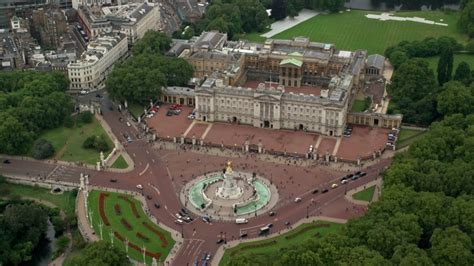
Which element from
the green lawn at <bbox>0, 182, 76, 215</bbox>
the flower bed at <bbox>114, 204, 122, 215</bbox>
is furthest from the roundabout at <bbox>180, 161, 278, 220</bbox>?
the green lawn at <bbox>0, 182, 76, 215</bbox>

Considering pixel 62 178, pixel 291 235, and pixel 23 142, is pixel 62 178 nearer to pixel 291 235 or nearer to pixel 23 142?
pixel 23 142

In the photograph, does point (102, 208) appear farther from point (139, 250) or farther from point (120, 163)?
point (120, 163)

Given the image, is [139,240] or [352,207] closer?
[139,240]

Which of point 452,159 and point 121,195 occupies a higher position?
point 452,159

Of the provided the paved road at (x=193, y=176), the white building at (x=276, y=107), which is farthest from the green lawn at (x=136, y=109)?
the white building at (x=276, y=107)

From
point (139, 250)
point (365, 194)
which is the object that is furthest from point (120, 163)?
point (365, 194)

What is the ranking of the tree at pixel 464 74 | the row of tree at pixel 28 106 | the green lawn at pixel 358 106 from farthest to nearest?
1. the tree at pixel 464 74
2. the green lawn at pixel 358 106
3. the row of tree at pixel 28 106

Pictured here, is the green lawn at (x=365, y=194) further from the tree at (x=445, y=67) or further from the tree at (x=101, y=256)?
the tree at (x=445, y=67)

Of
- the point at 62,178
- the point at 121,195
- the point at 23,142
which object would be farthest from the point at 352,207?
the point at 23,142
